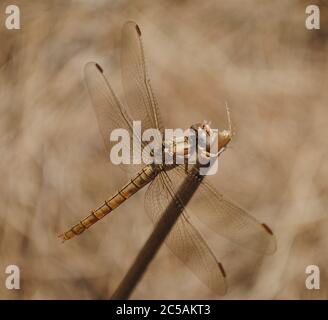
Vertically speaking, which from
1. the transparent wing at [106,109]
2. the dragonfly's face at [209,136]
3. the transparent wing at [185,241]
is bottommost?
the transparent wing at [185,241]

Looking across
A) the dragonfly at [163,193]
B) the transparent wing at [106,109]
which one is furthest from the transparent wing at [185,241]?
the transparent wing at [106,109]

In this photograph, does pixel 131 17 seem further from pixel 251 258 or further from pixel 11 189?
pixel 251 258

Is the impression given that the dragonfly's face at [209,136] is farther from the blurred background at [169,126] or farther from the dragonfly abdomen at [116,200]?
the dragonfly abdomen at [116,200]

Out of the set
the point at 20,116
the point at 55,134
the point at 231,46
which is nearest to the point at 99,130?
the point at 55,134

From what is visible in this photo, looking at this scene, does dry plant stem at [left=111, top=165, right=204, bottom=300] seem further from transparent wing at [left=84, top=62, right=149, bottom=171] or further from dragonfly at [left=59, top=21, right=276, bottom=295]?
transparent wing at [left=84, top=62, right=149, bottom=171]

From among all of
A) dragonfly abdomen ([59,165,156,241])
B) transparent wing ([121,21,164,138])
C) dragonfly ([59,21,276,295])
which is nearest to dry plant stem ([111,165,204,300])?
dragonfly ([59,21,276,295])
